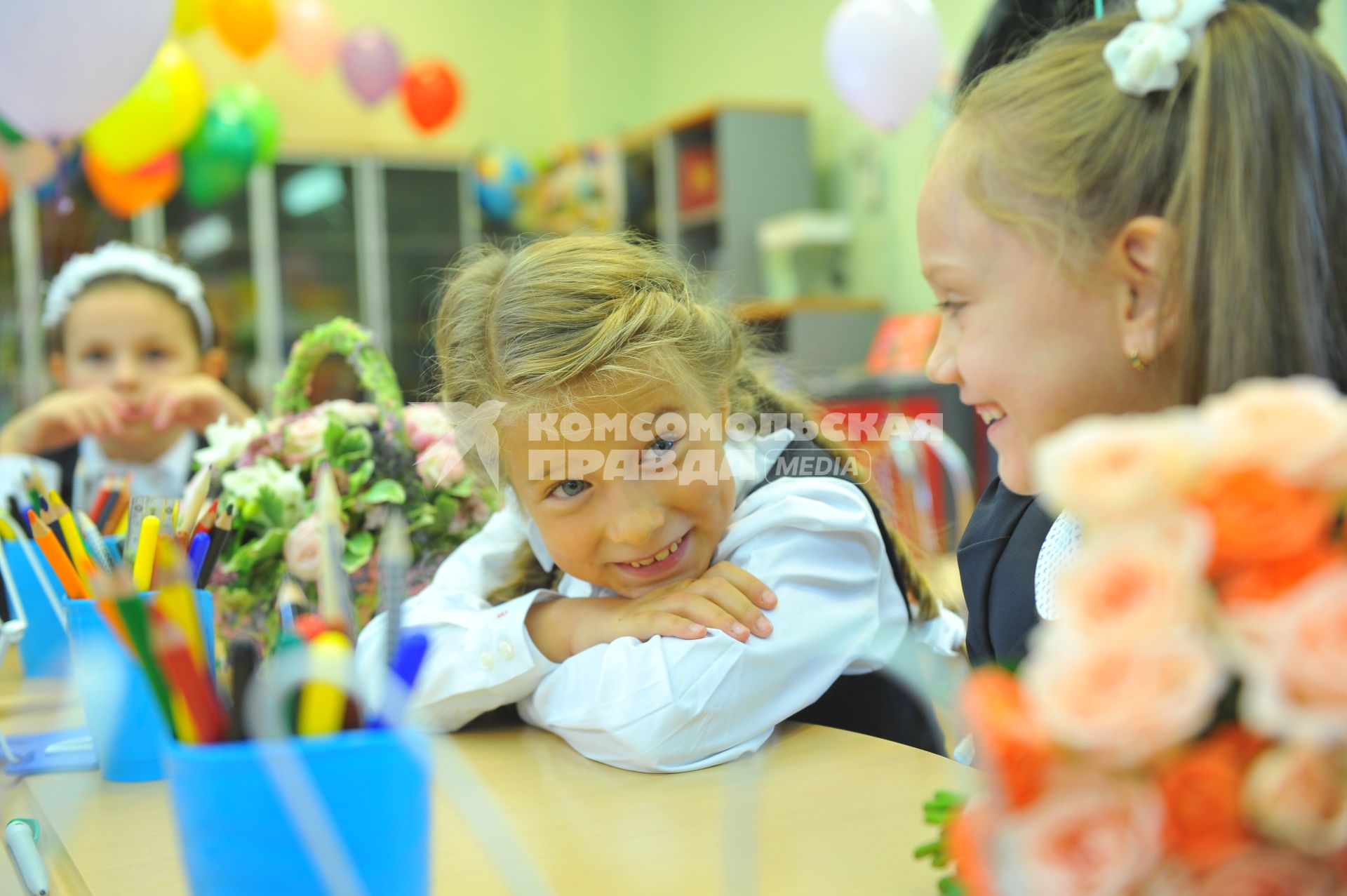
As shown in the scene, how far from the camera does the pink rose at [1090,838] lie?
0.96 ft

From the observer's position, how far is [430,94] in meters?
5.30

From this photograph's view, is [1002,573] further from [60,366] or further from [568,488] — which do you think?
[60,366]

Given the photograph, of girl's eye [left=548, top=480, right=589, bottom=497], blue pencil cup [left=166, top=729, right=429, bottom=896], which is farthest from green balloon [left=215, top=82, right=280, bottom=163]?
blue pencil cup [left=166, top=729, right=429, bottom=896]

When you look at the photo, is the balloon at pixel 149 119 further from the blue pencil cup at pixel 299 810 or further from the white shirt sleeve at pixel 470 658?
the blue pencil cup at pixel 299 810

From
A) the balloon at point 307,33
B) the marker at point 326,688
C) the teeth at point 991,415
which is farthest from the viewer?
the balloon at point 307,33

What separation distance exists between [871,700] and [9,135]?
137 inches

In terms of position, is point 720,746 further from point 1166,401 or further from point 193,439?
point 193,439

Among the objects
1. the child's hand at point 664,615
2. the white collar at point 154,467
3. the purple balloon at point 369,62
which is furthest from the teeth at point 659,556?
the purple balloon at point 369,62

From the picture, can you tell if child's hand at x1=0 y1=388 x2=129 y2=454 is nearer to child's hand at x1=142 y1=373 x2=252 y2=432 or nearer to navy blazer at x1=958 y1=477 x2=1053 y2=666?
child's hand at x1=142 y1=373 x2=252 y2=432

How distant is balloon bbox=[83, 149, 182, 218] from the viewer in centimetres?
432

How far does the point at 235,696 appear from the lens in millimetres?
435

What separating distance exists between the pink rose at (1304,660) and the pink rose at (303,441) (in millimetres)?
960

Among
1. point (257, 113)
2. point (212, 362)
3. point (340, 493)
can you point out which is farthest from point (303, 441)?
point (257, 113)

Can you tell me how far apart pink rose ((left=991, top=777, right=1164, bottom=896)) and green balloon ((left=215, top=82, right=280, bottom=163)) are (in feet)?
16.2
